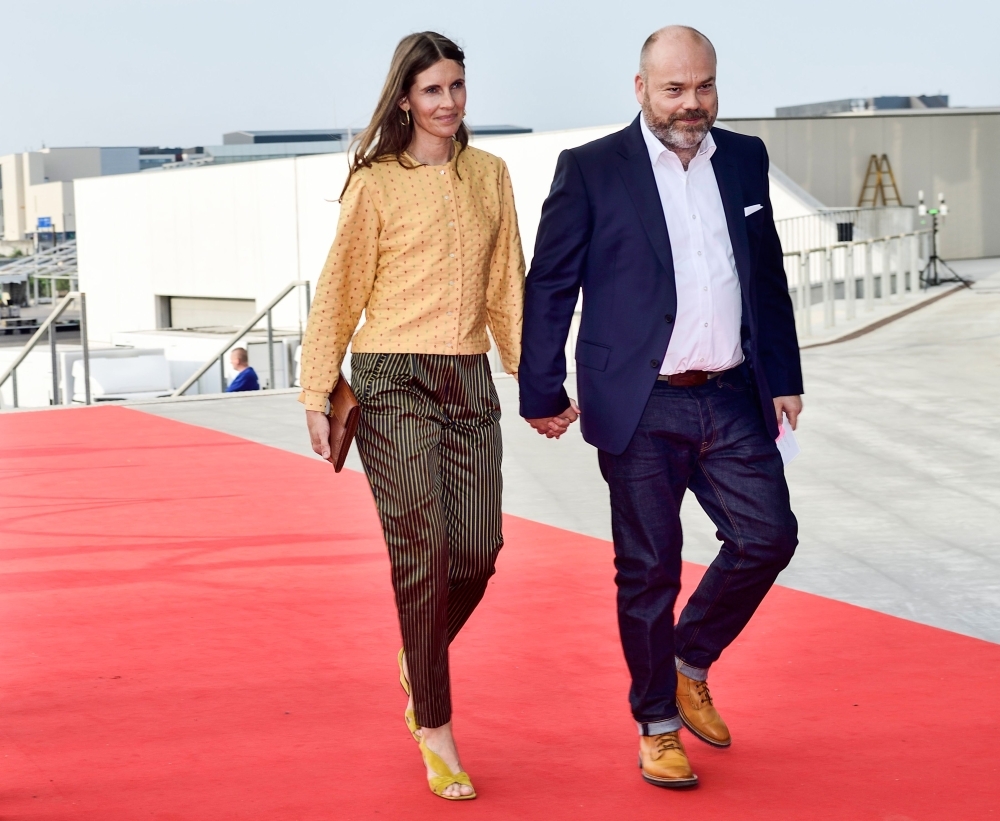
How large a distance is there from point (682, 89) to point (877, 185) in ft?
84.8

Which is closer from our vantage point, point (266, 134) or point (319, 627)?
point (319, 627)

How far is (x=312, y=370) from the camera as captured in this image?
3.54 m

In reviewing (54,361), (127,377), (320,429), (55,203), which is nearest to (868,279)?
(54,361)

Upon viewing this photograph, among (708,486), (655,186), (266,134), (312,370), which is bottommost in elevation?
(708,486)

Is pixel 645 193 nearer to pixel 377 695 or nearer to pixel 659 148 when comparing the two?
pixel 659 148

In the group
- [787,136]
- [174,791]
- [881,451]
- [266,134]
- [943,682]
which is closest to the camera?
[174,791]

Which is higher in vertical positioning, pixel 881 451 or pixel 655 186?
pixel 655 186

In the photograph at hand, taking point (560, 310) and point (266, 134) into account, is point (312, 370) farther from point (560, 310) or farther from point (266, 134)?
point (266, 134)

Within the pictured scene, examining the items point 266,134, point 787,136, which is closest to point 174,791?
point 787,136

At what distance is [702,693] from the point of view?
3715 millimetres

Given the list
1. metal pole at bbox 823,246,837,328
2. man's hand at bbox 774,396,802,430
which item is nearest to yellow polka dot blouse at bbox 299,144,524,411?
man's hand at bbox 774,396,802,430

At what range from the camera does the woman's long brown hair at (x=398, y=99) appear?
3482 millimetres

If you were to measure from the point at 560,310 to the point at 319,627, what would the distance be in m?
1.93

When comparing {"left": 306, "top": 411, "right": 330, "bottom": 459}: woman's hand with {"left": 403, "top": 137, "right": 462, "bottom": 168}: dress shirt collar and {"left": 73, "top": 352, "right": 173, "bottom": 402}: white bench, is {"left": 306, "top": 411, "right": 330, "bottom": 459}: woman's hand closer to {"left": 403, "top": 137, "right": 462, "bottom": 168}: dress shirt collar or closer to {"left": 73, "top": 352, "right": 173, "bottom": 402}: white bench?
{"left": 403, "top": 137, "right": 462, "bottom": 168}: dress shirt collar
